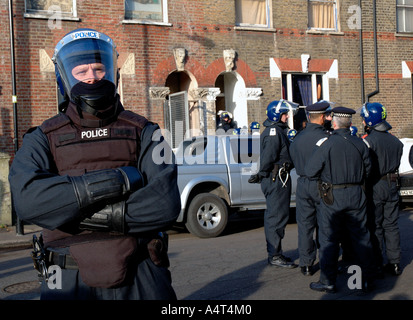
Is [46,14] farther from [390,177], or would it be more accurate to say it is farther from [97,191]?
[97,191]

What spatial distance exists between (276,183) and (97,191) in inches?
207

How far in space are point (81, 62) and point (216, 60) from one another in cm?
1382

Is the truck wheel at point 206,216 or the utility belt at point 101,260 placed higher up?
the utility belt at point 101,260

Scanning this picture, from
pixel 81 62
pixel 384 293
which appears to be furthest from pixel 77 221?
pixel 384 293

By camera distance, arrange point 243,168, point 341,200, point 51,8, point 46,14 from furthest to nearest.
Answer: point 51,8 → point 46,14 → point 243,168 → point 341,200

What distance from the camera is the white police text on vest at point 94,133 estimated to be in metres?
2.57

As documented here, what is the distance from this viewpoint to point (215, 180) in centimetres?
1041

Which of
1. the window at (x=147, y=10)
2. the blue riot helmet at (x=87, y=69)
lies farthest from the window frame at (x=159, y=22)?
the blue riot helmet at (x=87, y=69)

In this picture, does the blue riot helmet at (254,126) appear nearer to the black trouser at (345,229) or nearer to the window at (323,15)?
the window at (323,15)

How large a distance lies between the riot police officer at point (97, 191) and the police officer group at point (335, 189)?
3.66 meters

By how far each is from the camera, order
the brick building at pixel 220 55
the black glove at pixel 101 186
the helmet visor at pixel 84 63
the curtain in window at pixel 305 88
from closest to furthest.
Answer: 1. the black glove at pixel 101 186
2. the helmet visor at pixel 84 63
3. the brick building at pixel 220 55
4. the curtain in window at pixel 305 88

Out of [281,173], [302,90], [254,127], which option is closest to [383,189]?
[281,173]

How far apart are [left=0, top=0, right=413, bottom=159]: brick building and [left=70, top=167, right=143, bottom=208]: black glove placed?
11.7 metres

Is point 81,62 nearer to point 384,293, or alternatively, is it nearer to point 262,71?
point 384,293
